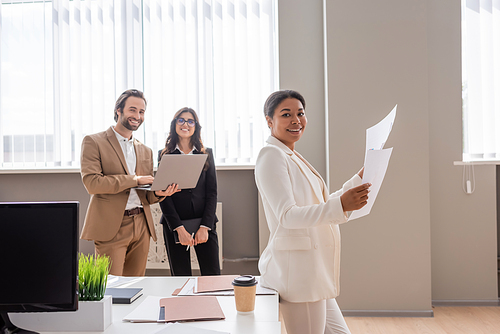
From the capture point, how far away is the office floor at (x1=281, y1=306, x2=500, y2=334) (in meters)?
2.55

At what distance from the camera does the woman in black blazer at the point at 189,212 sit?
2.36m

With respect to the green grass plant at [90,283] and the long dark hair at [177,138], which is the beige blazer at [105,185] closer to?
the long dark hair at [177,138]

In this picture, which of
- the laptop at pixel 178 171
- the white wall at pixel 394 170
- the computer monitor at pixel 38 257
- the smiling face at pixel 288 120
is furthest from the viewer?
the white wall at pixel 394 170

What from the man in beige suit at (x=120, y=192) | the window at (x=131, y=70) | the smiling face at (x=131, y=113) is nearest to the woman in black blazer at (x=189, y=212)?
the man in beige suit at (x=120, y=192)

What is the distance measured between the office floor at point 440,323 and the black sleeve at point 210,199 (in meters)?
0.91

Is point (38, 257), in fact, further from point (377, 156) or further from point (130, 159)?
point (130, 159)

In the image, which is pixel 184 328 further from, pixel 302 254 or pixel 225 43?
pixel 225 43

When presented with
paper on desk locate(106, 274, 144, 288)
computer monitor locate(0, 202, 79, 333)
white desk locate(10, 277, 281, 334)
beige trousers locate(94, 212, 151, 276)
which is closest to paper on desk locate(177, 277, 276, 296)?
white desk locate(10, 277, 281, 334)

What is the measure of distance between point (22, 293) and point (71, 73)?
2.99 metres

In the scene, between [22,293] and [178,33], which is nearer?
[22,293]

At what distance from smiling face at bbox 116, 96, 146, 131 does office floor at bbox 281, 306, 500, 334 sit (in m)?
1.70

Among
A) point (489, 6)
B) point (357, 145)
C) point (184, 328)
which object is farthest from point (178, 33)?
point (184, 328)

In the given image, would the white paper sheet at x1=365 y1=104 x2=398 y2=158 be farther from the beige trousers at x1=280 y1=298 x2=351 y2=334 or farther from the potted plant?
the potted plant

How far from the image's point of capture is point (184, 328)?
3.35 ft
